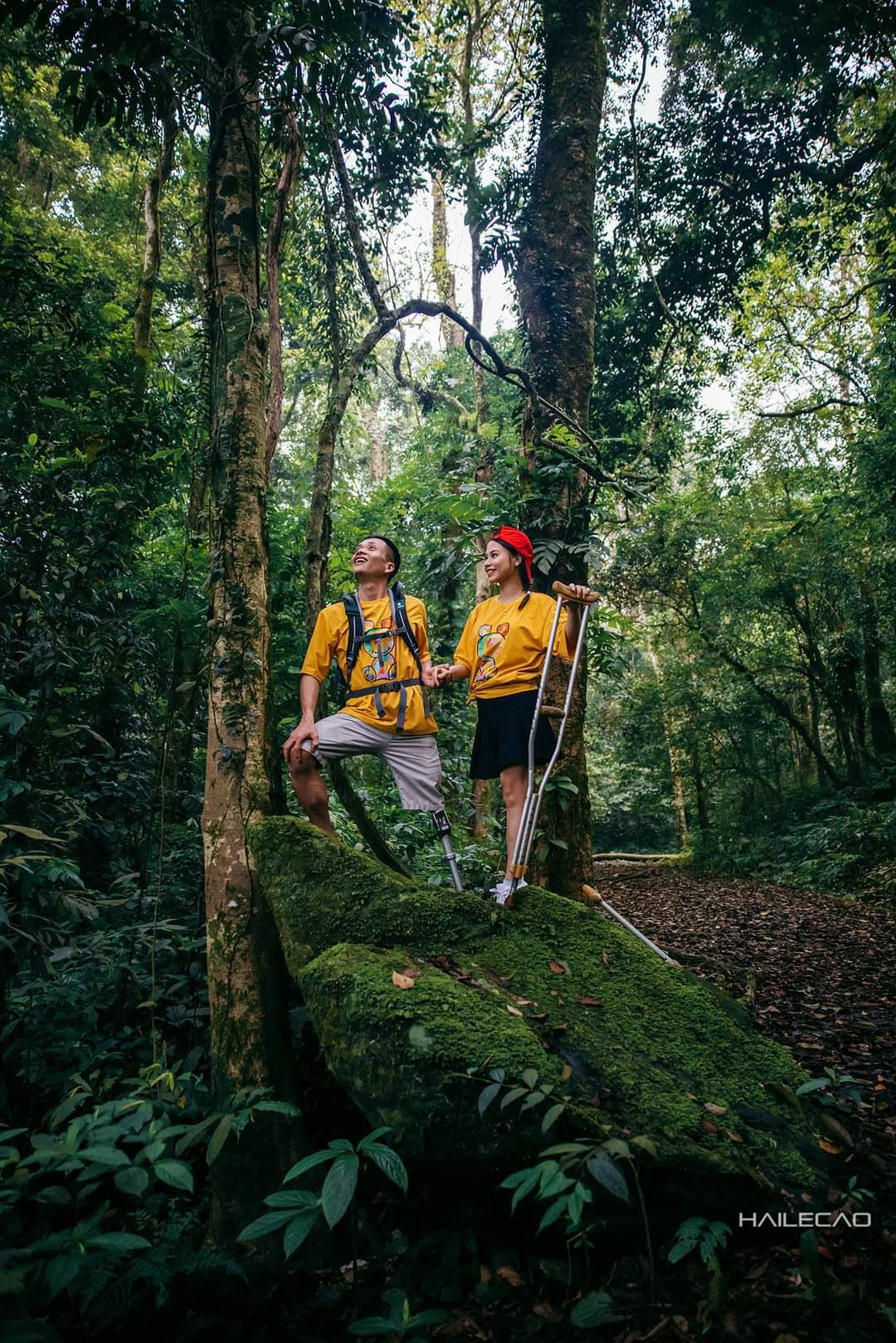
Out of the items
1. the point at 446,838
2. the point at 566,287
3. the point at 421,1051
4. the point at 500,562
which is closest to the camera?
the point at 421,1051

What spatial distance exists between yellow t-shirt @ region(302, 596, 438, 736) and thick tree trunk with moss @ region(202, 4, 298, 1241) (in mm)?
705

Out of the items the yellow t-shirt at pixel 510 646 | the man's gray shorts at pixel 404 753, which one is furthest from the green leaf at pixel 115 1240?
the yellow t-shirt at pixel 510 646

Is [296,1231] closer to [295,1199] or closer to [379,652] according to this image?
[295,1199]

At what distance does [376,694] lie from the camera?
146 inches

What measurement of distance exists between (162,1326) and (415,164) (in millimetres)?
7878

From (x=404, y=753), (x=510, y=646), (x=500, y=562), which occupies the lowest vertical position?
(x=404, y=753)

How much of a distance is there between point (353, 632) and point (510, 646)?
0.92 m

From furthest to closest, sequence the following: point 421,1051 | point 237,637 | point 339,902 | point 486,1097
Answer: point 237,637, point 339,902, point 421,1051, point 486,1097

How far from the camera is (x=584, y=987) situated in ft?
9.18

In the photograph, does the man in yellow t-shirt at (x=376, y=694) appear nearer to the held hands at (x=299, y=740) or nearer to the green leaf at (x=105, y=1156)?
the held hands at (x=299, y=740)

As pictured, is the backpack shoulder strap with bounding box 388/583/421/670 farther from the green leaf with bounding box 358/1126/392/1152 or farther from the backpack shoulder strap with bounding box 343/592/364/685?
the green leaf with bounding box 358/1126/392/1152

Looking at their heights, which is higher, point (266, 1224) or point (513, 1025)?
point (513, 1025)

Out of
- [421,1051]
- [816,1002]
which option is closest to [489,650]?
[421,1051]

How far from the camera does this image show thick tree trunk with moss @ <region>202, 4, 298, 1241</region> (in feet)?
8.52
